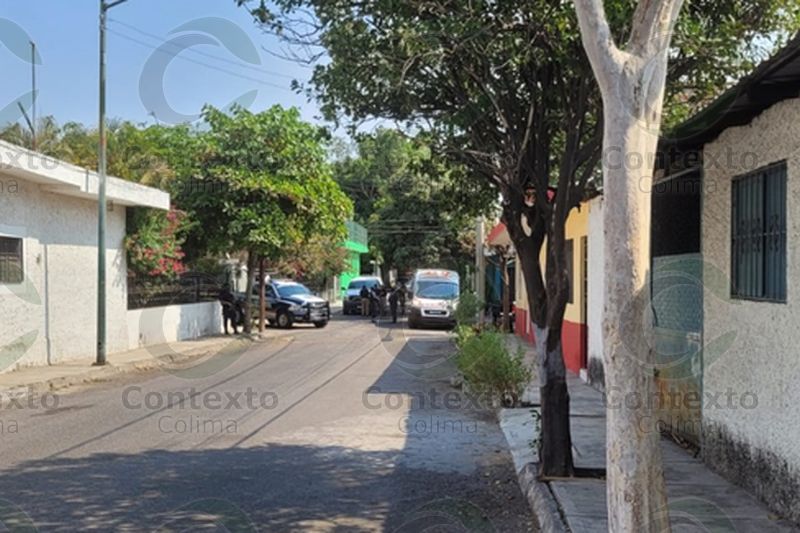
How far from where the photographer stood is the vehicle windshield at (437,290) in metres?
28.5

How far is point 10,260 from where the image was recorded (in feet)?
46.2

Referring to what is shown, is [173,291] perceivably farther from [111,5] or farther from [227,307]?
[111,5]

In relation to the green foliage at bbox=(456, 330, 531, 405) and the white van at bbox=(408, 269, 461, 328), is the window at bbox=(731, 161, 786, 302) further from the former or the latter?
the white van at bbox=(408, 269, 461, 328)

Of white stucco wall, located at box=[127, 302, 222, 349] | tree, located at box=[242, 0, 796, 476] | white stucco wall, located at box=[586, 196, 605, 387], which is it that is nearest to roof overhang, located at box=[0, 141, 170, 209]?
white stucco wall, located at box=[127, 302, 222, 349]

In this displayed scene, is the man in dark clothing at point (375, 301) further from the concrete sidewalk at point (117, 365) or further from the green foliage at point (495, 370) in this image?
the green foliage at point (495, 370)

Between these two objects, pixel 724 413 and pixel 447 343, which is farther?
pixel 447 343

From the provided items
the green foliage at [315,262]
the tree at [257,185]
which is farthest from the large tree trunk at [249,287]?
the green foliage at [315,262]

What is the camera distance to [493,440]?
29.7 ft

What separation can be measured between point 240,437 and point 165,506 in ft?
9.14

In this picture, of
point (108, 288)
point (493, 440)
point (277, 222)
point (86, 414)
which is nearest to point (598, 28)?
point (493, 440)

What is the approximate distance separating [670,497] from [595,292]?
6.51m

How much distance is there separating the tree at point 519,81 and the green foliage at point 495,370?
3731 millimetres

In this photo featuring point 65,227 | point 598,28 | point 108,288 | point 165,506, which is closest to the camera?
point 598,28

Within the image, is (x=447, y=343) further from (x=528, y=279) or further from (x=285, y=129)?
(x=528, y=279)
